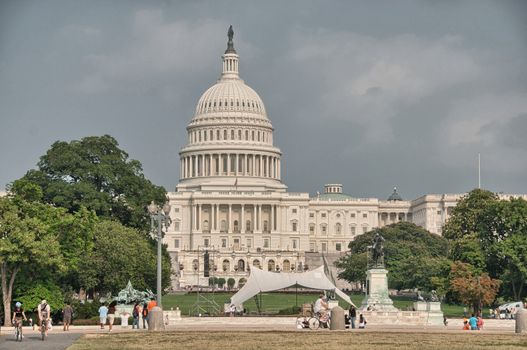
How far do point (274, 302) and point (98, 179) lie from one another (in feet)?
64.0

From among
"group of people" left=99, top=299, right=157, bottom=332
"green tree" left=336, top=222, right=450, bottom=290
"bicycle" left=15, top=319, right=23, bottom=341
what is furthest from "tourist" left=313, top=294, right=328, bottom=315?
"green tree" left=336, top=222, right=450, bottom=290

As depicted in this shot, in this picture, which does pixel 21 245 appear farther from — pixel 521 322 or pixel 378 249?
pixel 521 322

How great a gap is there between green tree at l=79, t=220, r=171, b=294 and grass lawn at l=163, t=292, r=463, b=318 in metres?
4.15

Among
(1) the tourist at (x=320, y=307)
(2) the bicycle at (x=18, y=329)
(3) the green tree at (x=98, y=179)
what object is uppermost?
(3) the green tree at (x=98, y=179)

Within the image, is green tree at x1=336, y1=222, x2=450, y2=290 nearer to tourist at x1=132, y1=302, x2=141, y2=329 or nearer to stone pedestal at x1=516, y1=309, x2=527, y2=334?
tourist at x1=132, y1=302, x2=141, y2=329

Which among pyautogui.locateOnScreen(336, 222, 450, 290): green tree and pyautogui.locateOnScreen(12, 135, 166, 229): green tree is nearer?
pyautogui.locateOnScreen(12, 135, 166, 229): green tree

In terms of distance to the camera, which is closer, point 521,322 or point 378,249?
point 521,322

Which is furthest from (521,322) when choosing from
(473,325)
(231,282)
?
(231,282)

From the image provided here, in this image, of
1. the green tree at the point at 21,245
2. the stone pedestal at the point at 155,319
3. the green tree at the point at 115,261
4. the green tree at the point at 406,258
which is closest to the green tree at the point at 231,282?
the green tree at the point at 406,258

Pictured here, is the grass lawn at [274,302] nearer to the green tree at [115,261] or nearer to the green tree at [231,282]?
→ the green tree at [115,261]

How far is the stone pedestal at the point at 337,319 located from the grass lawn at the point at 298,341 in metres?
2.04

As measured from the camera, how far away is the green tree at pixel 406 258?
123475 mm

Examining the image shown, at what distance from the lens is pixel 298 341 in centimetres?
4966

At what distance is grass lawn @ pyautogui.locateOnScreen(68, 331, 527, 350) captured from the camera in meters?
47.0
